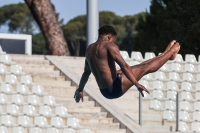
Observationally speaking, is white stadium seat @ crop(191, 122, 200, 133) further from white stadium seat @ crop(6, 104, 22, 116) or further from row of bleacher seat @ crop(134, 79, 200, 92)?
white stadium seat @ crop(6, 104, 22, 116)

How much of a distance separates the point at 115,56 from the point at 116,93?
0.47 m

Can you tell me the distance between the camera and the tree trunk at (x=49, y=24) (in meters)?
18.8

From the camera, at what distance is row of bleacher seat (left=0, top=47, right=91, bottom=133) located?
12133mm

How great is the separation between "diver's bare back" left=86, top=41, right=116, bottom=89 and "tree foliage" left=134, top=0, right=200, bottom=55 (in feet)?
40.4

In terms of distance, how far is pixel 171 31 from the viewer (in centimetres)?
2353

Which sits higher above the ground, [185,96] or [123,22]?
[123,22]

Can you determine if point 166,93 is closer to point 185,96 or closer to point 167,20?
point 185,96

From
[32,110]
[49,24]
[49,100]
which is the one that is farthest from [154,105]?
[49,24]

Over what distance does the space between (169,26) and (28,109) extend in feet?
39.1

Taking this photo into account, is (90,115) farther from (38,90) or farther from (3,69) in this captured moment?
(3,69)

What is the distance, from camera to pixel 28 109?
12.5 metres

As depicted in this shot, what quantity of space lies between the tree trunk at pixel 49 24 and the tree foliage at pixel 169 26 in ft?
12.7

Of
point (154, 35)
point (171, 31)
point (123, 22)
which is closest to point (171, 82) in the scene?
point (171, 31)

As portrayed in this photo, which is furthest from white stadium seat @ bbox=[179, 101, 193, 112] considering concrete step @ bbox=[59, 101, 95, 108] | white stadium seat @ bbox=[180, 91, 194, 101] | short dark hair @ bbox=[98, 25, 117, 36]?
short dark hair @ bbox=[98, 25, 117, 36]
